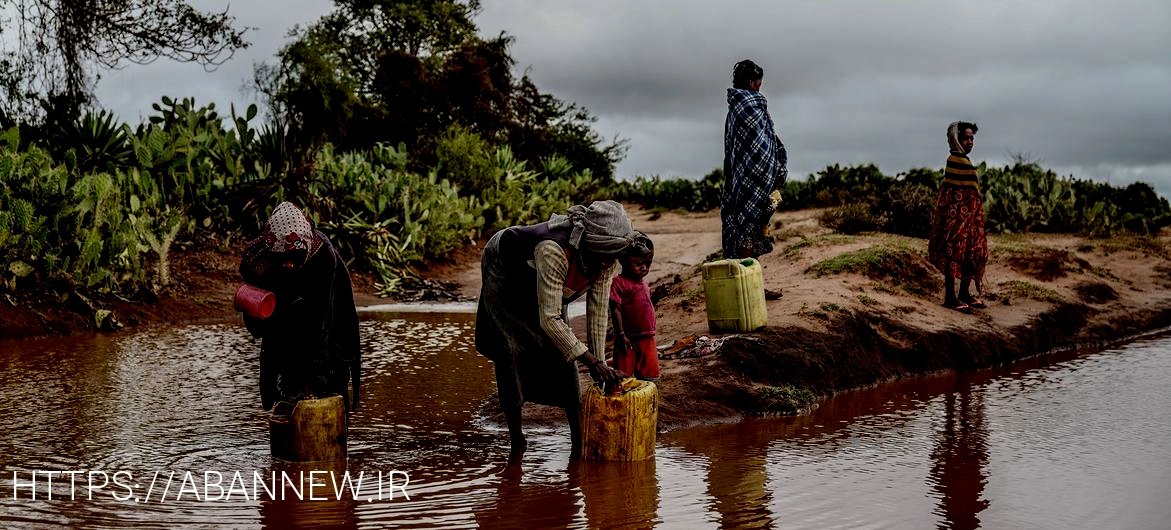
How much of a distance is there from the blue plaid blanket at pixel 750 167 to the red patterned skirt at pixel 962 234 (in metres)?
1.60

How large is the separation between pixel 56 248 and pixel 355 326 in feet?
18.7

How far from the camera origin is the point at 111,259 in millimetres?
9930

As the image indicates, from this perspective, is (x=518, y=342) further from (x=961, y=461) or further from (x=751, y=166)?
(x=751, y=166)

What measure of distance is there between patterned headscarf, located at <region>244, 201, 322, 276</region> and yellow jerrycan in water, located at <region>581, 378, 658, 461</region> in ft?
4.37

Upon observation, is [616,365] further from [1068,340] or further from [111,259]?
[111,259]

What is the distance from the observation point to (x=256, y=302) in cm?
429

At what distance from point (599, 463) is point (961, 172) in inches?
206

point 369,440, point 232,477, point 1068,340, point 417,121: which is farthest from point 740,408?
point 417,121

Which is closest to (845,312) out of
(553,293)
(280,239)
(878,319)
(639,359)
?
(878,319)

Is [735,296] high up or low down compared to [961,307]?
up

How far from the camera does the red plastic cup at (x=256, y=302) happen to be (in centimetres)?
429

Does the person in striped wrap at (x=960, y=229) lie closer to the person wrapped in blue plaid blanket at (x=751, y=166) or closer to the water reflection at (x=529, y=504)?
the person wrapped in blue plaid blanket at (x=751, y=166)

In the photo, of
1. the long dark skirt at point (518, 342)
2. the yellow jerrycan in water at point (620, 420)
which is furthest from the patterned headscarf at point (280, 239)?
the yellow jerrycan in water at point (620, 420)

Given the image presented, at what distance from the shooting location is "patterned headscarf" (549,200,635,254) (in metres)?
4.30
